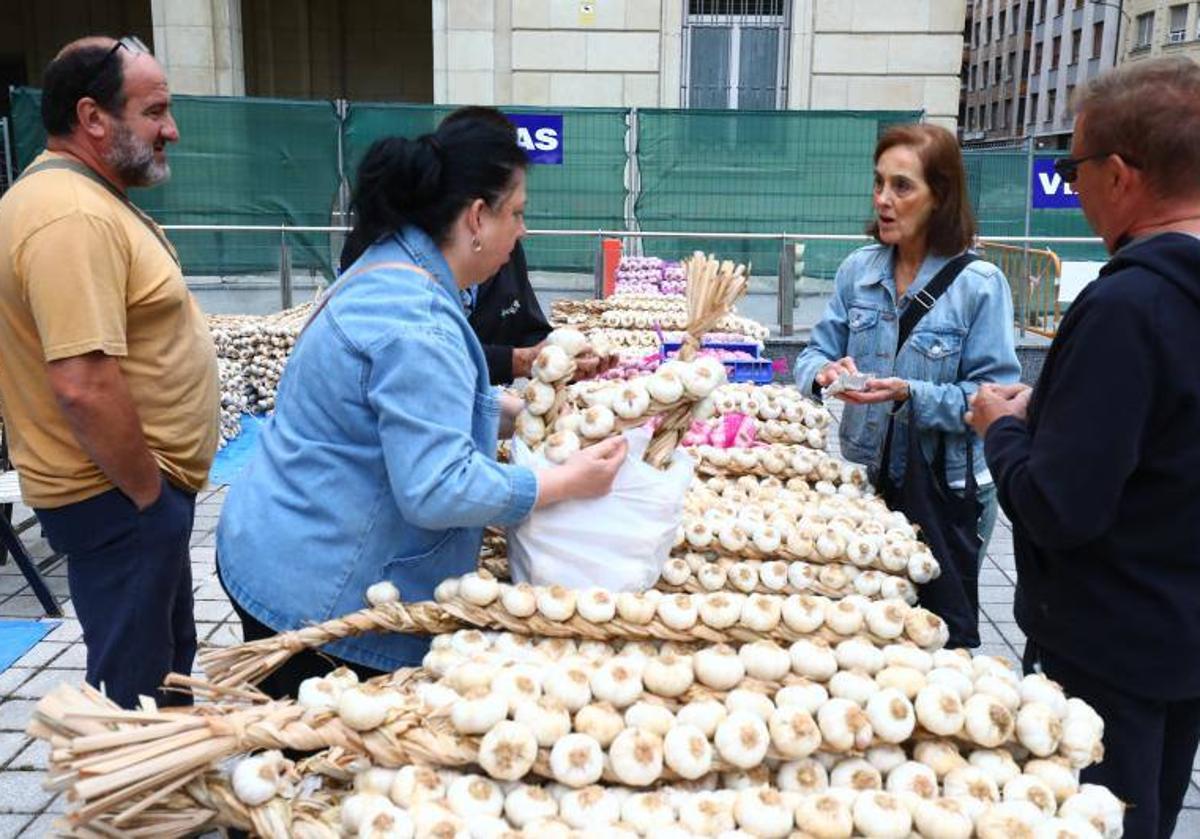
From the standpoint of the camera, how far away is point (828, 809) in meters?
1.38

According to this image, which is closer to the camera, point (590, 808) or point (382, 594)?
point (590, 808)

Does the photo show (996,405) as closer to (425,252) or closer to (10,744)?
(425,252)

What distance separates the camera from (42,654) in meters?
3.98

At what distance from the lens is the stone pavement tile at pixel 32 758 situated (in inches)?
127

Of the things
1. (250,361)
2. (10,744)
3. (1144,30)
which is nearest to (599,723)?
(10,744)

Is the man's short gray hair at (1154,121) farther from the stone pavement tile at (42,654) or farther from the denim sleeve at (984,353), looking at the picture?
the stone pavement tile at (42,654)

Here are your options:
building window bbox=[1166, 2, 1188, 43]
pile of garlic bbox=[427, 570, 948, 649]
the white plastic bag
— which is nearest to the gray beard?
the white plastic bag

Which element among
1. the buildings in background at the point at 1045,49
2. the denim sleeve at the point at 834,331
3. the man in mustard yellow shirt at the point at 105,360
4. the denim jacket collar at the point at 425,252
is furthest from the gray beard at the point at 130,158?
the buildings in background at the point at 1045,49

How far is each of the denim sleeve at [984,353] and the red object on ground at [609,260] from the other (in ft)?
22.3

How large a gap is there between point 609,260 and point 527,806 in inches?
341

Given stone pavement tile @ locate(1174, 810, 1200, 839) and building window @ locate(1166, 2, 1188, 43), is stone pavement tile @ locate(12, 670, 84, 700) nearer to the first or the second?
stone pavement tile @ locate(1174, 810, 1200, 839)

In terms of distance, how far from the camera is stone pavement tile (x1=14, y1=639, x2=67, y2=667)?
3904mm

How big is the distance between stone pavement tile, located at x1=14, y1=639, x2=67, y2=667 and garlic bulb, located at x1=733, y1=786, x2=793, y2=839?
3.43 m

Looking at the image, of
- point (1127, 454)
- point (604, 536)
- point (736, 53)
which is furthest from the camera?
point (736, 53)
